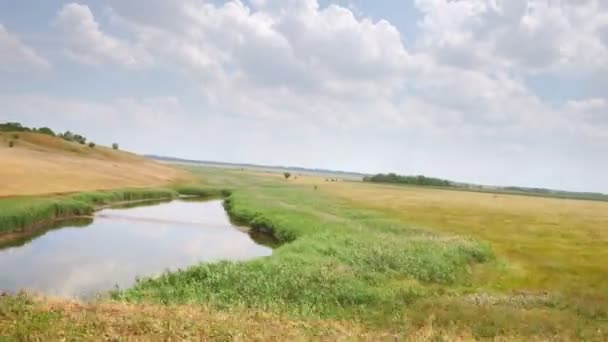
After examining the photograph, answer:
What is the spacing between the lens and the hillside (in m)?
58.3

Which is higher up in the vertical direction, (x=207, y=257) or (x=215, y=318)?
(x=215, y=318)

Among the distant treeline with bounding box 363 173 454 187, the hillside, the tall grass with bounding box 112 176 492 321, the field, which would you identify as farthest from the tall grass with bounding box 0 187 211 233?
the distant treeline with bounding box 363 173 454 187

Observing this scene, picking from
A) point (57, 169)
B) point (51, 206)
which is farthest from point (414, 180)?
point (51, 206)

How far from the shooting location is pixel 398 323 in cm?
1689

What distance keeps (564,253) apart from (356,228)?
14.8 meters

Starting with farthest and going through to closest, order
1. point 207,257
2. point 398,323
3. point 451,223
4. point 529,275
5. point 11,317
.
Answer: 1. point 451,223
2. point 207,257
3. point 529,275
4. point 398,323
5. point 11,317

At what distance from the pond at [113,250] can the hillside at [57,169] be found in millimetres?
9452

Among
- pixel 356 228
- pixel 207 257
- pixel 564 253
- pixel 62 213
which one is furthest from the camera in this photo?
pixel 62 213

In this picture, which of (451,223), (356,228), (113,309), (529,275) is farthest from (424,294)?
(451,223)

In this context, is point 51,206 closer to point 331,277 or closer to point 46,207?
point 46,207

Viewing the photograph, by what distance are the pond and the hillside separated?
945 centimetres

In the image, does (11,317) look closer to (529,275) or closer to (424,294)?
(424,294)

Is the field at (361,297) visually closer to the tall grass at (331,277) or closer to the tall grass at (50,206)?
the tall grass at (331,277)

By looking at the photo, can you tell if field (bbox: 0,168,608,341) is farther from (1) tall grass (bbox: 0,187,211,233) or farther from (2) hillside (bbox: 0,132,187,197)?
(2) hillside (bbox: 0,132,187,197)
